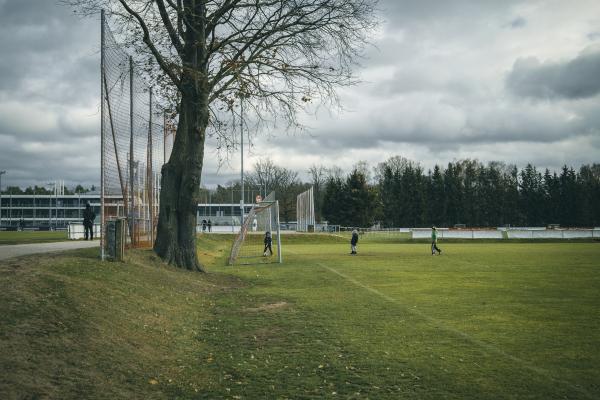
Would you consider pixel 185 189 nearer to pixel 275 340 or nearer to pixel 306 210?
pixel 275 340

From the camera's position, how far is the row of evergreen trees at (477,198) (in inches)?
4094

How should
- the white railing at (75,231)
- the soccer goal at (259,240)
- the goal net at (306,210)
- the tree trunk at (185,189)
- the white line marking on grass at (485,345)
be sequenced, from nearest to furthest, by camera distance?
the white line marking on grass at (485,345) < the tree trunk at (185,189) < the soccer goal at (259,240) < the white railing at (75,231) < the goal net at (306,210)

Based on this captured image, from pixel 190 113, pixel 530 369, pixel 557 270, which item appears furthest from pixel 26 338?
pixel 557 270

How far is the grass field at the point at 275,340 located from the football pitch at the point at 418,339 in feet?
0.10

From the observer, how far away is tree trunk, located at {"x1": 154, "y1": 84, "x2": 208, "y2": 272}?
57.6 feet

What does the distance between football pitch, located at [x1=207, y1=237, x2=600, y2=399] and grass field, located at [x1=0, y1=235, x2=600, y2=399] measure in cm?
3

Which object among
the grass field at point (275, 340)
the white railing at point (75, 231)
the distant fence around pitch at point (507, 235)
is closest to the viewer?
the grass field at point (275, 340)

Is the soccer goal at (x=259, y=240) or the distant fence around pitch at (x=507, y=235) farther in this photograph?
the distant fence around pitch at (x=507, y=235)

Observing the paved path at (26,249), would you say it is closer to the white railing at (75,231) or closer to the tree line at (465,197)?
the white railing at (75,231)

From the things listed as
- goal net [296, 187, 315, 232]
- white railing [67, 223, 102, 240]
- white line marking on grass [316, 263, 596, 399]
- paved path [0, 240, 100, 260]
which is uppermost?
goal net [296, 187, 315, 232]

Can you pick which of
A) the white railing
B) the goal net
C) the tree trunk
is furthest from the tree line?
the tree trunk

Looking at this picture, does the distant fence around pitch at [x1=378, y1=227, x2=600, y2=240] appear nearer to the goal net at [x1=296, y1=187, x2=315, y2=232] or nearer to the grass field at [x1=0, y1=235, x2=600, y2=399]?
the goal net at [x1=296, y1=187, x2=315, y2=232]

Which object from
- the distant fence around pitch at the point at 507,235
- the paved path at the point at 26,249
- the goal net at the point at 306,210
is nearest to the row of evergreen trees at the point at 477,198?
the goal net at the point at 306,210

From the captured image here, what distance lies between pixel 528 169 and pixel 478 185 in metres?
14.6
